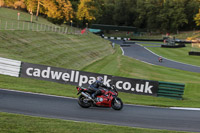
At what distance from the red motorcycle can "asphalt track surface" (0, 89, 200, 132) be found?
0.85 ft

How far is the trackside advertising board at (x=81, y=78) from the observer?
20.2m

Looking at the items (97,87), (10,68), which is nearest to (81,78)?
(10,68)

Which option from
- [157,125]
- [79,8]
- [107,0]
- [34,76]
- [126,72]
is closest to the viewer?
[157,125]

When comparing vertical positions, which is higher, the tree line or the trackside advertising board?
the tree line

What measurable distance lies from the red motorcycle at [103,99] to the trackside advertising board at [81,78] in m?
5.13

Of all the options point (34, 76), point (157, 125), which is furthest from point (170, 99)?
point (34, 76)

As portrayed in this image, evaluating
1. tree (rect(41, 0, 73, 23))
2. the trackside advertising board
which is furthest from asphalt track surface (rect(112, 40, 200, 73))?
the trackside advertising board

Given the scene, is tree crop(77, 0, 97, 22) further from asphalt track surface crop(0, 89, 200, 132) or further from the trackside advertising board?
asphalt track surface crop(0, 89, 200, 132)

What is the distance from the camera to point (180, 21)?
121 metres

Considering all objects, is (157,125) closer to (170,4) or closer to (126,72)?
(126,72)

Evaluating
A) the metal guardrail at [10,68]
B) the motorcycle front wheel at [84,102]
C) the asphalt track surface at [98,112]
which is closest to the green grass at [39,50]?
the metal guardrail at [10,68]

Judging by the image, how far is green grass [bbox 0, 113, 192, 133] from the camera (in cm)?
1016

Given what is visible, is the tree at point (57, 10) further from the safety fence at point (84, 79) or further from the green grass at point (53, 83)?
the safety fence at point (84, 79)

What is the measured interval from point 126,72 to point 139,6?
4218 inches
